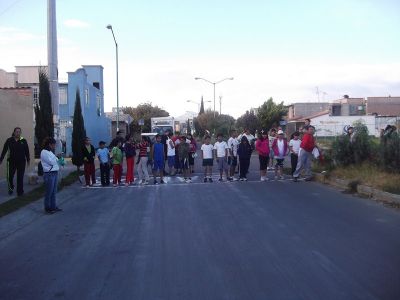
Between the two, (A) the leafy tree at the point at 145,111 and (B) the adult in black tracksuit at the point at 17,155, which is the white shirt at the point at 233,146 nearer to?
(B) the adult in black tracksuit at the point at 17,155

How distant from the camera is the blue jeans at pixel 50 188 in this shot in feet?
40.7

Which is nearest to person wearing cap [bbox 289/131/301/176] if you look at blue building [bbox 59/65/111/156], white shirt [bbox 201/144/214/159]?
white shirt [bbox 201/144/214/159]

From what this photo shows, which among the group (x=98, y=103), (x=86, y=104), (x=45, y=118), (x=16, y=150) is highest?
(x=98, y=103)

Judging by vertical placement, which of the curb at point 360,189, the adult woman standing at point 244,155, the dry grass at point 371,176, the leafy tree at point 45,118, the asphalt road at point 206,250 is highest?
the leafy tree at point 45,118

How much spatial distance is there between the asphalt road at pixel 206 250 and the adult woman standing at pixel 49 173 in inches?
12.5

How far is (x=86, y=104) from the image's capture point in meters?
45.7

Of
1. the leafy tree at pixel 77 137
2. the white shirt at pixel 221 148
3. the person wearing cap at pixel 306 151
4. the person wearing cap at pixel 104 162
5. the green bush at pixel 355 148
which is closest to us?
the green bush at pixel 355 148

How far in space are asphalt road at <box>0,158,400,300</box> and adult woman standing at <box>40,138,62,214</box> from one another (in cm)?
32

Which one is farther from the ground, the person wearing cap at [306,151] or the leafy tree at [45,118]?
the leafy tree at [45,118]

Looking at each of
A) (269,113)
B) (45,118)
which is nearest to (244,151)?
(45,118)

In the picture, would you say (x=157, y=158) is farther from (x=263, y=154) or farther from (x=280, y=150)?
(x=280, y=150)

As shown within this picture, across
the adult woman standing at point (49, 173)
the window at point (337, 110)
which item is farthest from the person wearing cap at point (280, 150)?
the window at point (337, 110)

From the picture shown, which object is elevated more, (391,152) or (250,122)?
(250,122)

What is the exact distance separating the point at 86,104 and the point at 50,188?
34086mm
